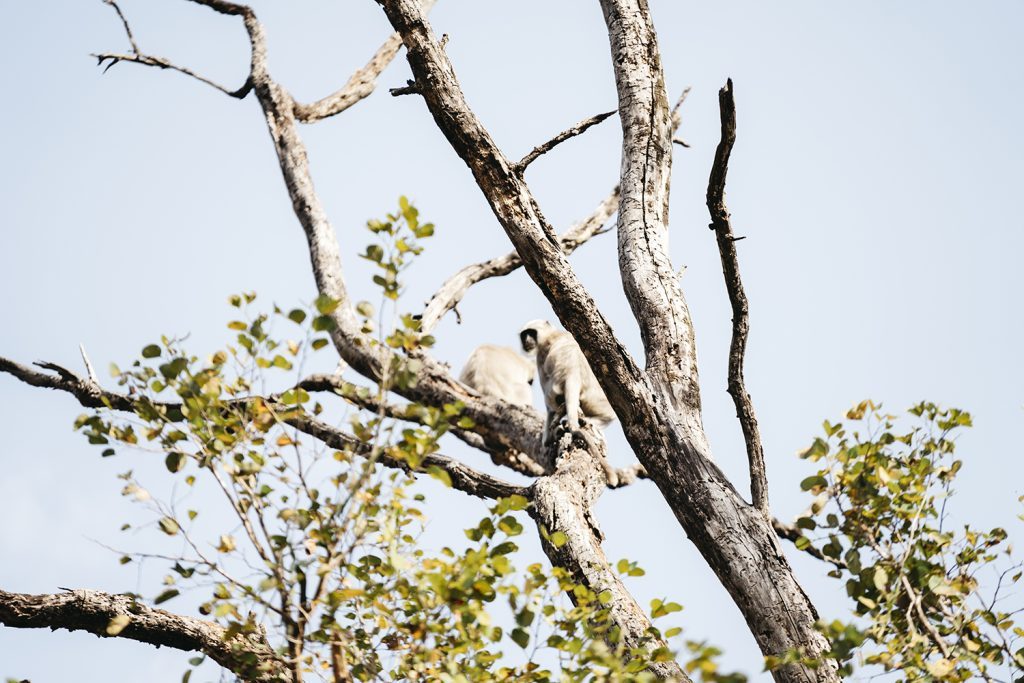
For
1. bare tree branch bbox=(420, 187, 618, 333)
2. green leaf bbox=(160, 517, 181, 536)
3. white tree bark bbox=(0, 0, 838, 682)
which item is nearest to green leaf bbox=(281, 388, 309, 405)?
white tree bark bbox=(0, 0, 838, 682)

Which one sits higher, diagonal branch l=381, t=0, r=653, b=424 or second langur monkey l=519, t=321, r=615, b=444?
second langur monkey l=519, t=321, r=615, b=444

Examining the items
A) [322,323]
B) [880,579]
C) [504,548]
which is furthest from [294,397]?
[880,579]

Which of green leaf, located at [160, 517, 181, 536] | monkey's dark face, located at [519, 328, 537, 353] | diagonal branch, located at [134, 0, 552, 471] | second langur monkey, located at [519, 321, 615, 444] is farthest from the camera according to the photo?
monkey's dark face, located at [519, 328, 537, 353]

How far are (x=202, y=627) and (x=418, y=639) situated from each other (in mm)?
1913

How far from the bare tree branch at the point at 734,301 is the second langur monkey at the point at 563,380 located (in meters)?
2.89

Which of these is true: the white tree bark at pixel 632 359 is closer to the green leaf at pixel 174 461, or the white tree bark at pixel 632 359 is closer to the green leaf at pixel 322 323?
the green leaf at pixel 322 323

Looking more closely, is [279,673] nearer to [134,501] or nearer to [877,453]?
[134,501]

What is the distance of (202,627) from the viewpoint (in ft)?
14.1

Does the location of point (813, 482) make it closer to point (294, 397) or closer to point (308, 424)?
point (294, 397)

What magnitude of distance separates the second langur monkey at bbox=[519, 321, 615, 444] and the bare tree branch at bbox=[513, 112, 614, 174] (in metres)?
2.83

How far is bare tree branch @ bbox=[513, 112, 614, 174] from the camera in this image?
390 cm

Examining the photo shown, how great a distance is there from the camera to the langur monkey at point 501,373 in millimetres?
10602

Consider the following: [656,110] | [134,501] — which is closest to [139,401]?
[134,501]

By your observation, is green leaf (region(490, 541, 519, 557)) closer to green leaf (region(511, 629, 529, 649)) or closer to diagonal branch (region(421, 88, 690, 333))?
green leaf (region(511, 629, 529, 649))
